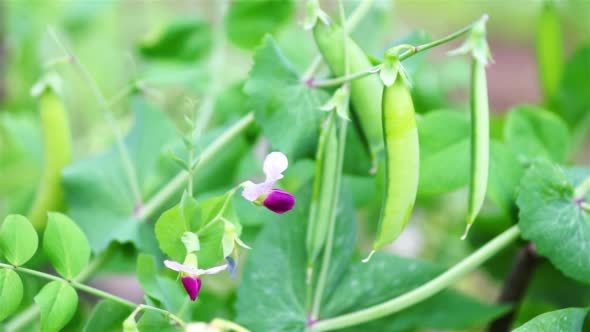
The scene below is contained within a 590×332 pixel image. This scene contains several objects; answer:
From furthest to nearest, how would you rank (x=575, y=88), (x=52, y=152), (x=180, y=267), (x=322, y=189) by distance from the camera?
1. (x=575, y=88)
2. (x=52, y=152)
3. (x=322, y=189)
4. (x=180, y=267)

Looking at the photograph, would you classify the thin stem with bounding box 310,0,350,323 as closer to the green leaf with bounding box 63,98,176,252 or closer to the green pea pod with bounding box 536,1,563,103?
the green leaf with bounding box 63,98,176,252

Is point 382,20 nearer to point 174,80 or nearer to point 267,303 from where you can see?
point 174,80

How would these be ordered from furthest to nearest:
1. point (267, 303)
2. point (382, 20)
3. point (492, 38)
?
point (492, 38), point (382, 20), point (267, 303)

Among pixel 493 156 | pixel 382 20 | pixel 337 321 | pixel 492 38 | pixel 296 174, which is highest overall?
pixel 492 38

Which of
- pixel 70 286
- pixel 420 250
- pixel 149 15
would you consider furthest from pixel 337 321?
pixel 149 15

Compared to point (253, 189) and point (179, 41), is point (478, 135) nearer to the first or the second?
point (253, 189)

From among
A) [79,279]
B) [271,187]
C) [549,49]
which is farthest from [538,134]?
[79,279]
